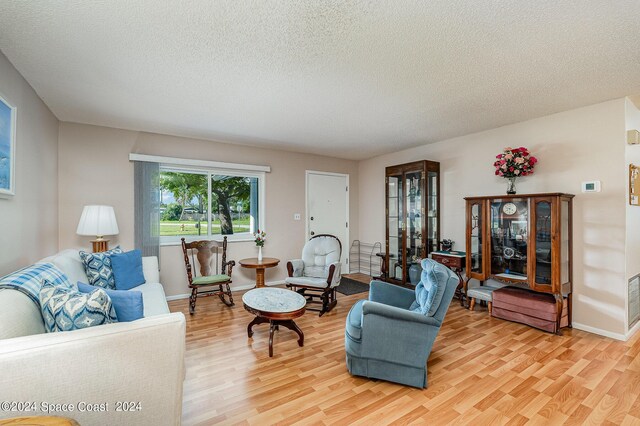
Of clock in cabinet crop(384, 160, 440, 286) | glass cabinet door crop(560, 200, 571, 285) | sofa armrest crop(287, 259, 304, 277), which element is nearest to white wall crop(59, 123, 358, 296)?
sofa armrest crop(287, 259, 304, 277)

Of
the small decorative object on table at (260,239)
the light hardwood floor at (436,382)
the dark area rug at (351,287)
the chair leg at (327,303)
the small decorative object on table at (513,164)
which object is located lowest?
the light hardwood floor at (436,382)

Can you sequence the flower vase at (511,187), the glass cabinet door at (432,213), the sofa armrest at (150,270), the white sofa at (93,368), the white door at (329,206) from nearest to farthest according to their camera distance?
1. the white sofa at (93,368)
2. the sofa armrest at (150,270)
3. the flower vase at (511,187)
4. the glass cabinet door at (432,213)
5. the white door at (329,206)

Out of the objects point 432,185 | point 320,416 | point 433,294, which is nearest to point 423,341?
point 433,294

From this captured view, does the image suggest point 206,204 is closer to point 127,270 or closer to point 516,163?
point 127,270

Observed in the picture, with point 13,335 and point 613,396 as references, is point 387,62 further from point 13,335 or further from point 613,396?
point 613,396

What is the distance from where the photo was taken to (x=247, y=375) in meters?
2.23

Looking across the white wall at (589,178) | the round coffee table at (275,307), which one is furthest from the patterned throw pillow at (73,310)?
the white wall at (589,178)

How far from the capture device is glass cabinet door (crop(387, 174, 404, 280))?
484 cm

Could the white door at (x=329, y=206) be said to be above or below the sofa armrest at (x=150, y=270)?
above

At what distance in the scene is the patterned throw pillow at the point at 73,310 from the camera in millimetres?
1369

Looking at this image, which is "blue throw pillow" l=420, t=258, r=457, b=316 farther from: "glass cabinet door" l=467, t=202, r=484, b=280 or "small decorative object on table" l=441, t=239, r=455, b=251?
"small decorative object on table" l=441, t=239, r=455, b=251

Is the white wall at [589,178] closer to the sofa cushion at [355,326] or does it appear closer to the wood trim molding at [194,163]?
the sofa cushion at [355,326]

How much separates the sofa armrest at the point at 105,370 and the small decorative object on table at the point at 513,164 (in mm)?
3752

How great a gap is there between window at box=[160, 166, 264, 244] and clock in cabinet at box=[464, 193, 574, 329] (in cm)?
328
